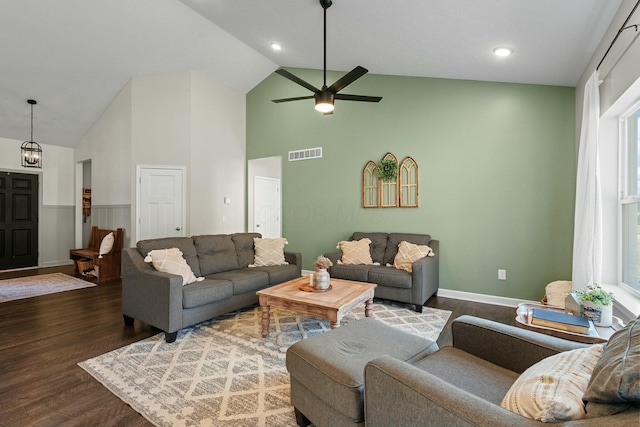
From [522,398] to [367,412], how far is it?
57 cm

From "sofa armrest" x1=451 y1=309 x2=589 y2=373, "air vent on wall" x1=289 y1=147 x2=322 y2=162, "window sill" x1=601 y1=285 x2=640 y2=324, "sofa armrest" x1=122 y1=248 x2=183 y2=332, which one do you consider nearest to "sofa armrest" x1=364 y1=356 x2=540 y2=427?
"sofa armrest" x1=451 y1=309 x2=589 y2=373

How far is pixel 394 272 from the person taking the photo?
391cm

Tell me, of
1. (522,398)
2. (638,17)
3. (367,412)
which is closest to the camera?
(522,398)

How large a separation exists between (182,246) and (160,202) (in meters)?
2.15

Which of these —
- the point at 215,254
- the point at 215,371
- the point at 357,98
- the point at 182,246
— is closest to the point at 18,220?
the point at 182,246

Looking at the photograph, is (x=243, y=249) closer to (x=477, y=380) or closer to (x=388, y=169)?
(x=388, y=169)

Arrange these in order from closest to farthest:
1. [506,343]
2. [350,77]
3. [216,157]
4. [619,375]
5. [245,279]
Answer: [619,375] → [506,343] → [350,77] → [245,279] → [216,157]

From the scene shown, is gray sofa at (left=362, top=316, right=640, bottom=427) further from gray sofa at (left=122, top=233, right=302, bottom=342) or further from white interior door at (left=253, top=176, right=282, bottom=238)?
white interior door at (left=253, top=176, right=282, bottom=238)

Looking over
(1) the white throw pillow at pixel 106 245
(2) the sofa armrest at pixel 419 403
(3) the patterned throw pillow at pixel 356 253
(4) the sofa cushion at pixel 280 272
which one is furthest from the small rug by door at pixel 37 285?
(2) the sofa armrest at pixel 419 403

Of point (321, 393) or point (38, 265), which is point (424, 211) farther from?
point (38, 265)

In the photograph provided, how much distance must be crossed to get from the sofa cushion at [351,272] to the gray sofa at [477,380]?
88.1 inches

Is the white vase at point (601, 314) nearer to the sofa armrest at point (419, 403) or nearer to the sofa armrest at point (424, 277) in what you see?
the sofa armrest at point (419, 403)

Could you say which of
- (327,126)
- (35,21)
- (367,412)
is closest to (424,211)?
(327,126)

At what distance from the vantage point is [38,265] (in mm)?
6785
